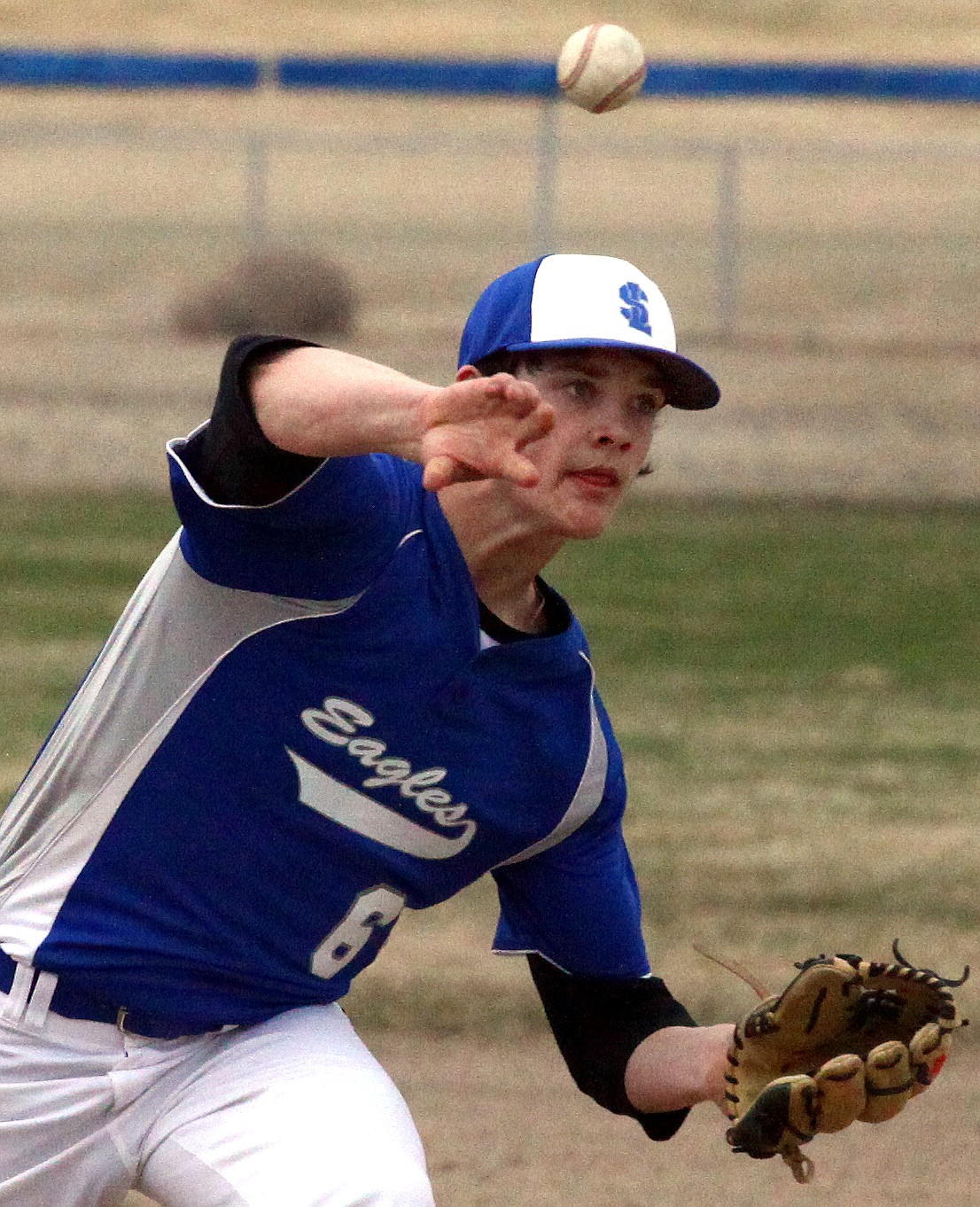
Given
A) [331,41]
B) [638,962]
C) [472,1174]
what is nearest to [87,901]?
[638,962]

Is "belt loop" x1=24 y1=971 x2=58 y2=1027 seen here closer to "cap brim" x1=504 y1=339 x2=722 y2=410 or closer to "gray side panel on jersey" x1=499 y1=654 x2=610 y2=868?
"gray side panel on jersey" x1=499 y1=654 x2=610 y2=868

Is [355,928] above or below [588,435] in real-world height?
below

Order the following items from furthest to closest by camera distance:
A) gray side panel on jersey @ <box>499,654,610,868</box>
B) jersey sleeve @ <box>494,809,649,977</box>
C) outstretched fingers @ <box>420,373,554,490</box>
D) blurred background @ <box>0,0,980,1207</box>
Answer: blurred background @ <box>0,0,980,1207</box>, jersey sleeve @ <box>494,809,649,977</box>, gray side panel on jersey @ <box>499,654,610,868</box>, outstretched fingers @ <box>420,373,554,490</box>

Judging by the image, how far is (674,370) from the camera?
10.0ft

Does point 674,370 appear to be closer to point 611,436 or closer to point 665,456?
point 611,436

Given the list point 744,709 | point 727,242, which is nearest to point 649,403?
point 744,709

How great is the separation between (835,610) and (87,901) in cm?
799

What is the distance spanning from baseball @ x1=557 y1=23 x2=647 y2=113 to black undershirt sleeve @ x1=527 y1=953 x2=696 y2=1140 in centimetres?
315

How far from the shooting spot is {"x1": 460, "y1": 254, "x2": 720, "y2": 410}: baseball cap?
9.72 ft

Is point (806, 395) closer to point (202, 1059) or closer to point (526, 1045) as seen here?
point (526, 1045)

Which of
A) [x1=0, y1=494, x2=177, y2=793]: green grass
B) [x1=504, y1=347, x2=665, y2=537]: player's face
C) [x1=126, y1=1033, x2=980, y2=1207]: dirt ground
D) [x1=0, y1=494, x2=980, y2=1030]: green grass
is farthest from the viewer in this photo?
[x1=0, y1=494, x2=177, y2=793]: green grass

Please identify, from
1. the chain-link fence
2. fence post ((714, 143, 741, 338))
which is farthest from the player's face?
fence post ((714, 143, 741, 338))

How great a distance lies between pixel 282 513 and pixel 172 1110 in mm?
946

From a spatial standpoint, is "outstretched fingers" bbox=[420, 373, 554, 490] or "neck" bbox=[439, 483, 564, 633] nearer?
"outstretched fingers" bbox=[420, 373, 554, 490]
